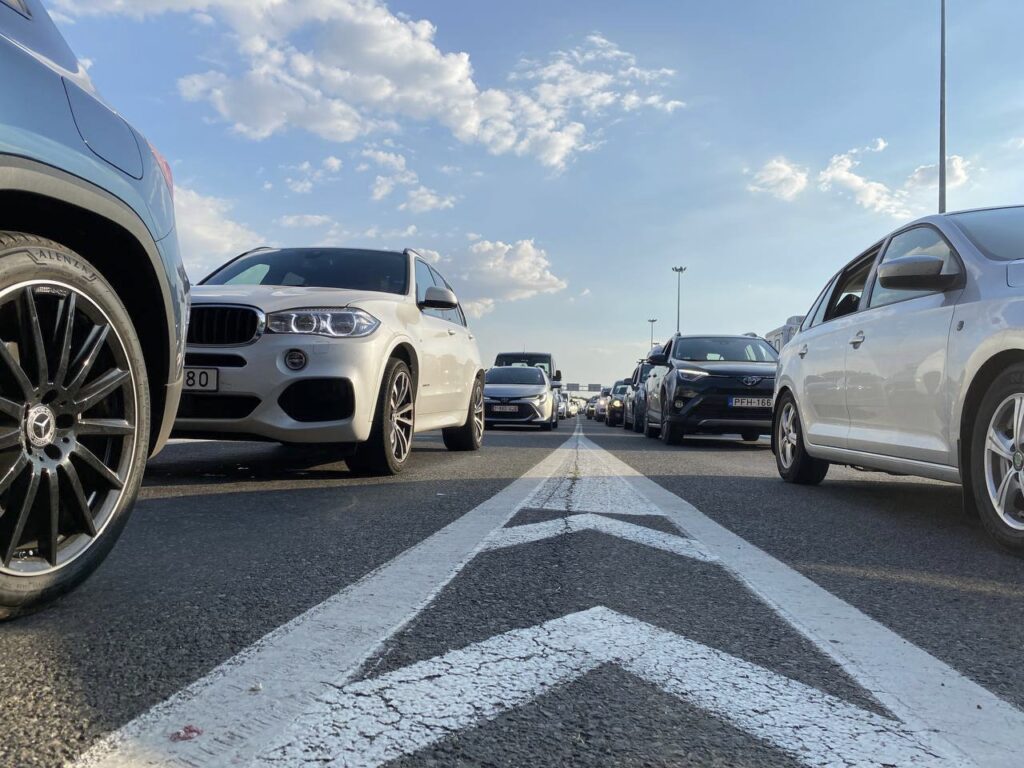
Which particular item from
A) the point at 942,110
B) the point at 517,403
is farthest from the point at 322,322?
the point at 942,110

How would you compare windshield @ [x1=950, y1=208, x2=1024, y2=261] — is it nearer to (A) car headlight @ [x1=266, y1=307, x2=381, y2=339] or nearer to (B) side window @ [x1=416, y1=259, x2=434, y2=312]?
(A) car headlight @ [x1=266, y1=307, x2=381, y2=339]

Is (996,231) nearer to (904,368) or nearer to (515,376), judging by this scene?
(904,368)

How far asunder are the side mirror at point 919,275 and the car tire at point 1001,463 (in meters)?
0.62

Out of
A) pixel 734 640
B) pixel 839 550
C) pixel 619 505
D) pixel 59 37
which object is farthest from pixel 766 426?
pixel 59 37

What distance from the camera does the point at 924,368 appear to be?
3957 millimetres

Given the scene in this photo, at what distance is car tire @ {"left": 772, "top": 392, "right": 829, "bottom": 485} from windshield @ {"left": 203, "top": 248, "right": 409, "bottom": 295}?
315 cm

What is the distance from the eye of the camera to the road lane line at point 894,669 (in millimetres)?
1460

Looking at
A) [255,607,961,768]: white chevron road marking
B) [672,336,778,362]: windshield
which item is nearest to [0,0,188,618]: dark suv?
[255,607,961,768]: white chevron road marking

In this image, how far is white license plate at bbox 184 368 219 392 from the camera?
4801mm

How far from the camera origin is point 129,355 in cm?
240

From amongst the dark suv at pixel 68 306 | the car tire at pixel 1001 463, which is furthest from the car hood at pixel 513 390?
the dark suv at pixel 68 306

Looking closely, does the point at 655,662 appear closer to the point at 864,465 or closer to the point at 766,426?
the point at 864,465

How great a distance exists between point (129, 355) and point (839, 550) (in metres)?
2.74

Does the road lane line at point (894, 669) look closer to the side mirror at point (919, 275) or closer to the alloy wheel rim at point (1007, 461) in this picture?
the alloy wheel rim at point (1007, 461)
